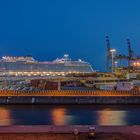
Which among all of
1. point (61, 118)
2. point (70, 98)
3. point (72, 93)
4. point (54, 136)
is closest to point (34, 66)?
point (72, 93)

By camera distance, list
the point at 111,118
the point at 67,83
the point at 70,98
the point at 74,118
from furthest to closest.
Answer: the point at 67,83, the point at 70,98, the point at 111,118, the point at 74,118

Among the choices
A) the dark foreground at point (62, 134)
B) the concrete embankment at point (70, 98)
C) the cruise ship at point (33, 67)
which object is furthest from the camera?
the cruise ship at point (33, 67)

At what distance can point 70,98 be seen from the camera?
33531 millimetres

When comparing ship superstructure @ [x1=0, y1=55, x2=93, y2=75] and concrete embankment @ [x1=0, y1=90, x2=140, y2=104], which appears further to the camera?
ship superstructure @ [x1=0, y1=55, x2=93, y2=75]

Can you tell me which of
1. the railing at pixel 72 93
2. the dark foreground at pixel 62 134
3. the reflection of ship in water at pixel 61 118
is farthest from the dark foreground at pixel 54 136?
the railing at pixel 72 93

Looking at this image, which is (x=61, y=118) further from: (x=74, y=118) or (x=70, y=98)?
(x=70, y=98)

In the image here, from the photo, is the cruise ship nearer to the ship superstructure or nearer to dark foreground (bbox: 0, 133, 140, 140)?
the ship superstructure

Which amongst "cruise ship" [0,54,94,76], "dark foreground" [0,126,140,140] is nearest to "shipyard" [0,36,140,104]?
"cruise ship" [0,54,94,76]

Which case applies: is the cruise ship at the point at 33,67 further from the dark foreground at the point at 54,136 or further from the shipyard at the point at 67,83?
the dark foreground at the point at 54,136

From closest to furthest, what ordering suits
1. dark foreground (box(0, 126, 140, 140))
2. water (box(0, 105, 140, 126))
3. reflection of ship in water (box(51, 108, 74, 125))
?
dark foreground (box(0, 126, 140, 140)) → water (box(0, 105, 140, 126)) → reflection of ship in water (box(51, 108, 74, 125))

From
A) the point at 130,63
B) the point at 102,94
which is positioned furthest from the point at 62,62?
the point at 102,94

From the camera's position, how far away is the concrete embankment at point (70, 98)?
3331 centimetres

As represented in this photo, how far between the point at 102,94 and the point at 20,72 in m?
42.2

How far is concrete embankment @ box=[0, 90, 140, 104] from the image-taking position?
33312mm
